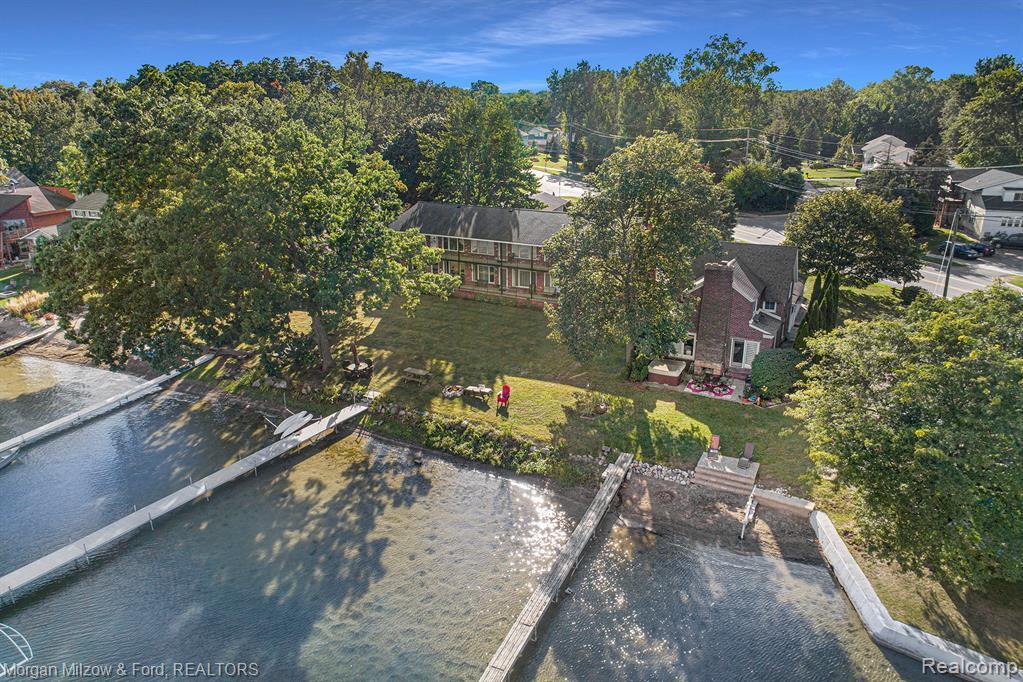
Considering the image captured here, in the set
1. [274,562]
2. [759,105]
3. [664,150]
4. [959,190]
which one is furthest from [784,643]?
[759,105]

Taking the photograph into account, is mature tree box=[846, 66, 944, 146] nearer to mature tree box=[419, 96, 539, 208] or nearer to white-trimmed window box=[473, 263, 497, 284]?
mature tree box=[419, 96, 539, 208]

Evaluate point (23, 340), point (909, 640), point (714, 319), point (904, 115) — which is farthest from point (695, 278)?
point (904, 115)

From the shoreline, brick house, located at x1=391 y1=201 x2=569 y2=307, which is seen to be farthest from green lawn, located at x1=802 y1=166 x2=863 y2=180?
the shoreline

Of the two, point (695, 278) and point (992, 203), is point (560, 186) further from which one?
point (695, 278)

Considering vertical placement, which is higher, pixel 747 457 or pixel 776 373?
pixel 776 373

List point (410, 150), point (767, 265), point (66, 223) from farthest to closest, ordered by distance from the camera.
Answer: point (66, 223) → point (410, 150) → point (767, 265)

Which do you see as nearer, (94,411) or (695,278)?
(94,411)

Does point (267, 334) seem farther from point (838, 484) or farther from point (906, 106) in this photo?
point (906, 106)
